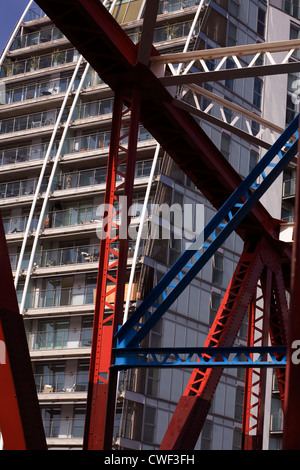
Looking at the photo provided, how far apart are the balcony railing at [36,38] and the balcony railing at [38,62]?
94 cm

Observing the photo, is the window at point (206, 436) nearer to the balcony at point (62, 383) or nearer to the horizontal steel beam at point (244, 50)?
the balcony at point (62, 383)

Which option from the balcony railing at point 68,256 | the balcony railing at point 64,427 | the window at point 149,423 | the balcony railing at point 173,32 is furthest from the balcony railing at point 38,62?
the window at point 149,423

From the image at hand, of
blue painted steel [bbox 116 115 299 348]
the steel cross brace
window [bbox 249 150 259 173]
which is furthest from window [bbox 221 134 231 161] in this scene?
blue painted steel [bbox 116 115 299 348]

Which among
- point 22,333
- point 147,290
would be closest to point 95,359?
point 22,333

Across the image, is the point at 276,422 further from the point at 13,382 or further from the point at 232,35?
the point at 13,382

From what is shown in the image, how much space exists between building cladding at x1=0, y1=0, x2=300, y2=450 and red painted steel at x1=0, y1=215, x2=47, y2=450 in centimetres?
3364

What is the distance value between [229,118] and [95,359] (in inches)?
1558

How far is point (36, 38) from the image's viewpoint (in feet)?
205

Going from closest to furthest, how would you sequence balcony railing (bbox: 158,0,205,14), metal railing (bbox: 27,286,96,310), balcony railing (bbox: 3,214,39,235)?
metal railing (bbox: 27,286,96,310)
balcony railing (bbox: 3,214,39,235)
balcony railing (bbox: 158,0,205,14)

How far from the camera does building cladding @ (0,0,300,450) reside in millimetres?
49656

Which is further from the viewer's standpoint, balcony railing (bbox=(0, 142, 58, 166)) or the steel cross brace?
balcony railing (bbox=(0, 142, 58, 166))

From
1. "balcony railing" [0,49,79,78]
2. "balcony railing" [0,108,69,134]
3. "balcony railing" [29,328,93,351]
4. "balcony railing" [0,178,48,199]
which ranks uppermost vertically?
"balcony railing" [0,49,79,78]

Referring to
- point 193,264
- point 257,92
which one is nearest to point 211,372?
point 193,264
